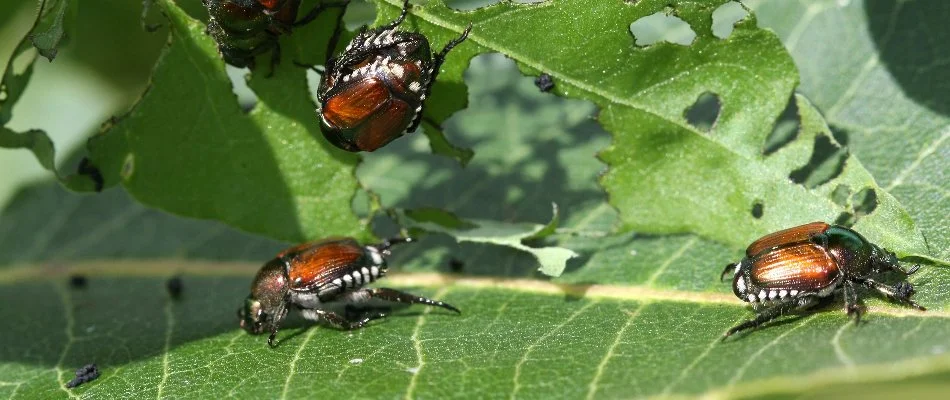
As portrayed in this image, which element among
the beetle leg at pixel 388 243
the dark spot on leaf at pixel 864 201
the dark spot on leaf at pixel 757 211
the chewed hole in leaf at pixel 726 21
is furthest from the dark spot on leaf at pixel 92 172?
the dark spot on leaf at pixel 864 201

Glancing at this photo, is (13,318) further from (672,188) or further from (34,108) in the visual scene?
(672,188)

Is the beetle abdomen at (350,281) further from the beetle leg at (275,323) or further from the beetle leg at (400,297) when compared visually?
the beetle leg at (275,323)

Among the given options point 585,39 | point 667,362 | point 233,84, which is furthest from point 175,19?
point 667,362

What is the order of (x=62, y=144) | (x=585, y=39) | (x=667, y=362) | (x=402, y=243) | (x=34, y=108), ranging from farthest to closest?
(x=62, y=144) < (x=34, y=108) < (x=402, y=243) < (x=585, y=39) < (x=667, y=362)

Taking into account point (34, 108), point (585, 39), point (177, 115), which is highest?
point (585, 39)

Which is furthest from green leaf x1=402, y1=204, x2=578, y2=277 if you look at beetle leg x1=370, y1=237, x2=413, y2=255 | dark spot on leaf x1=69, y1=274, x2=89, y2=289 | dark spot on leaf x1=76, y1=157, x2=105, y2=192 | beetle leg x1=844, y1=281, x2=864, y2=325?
dark spot on leaf x1=69, y1=274, x2=89, y2=289

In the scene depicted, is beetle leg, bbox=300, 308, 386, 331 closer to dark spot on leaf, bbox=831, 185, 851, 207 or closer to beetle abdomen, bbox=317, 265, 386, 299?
beetle abdomen, bbox=317, 265, 386, 299
